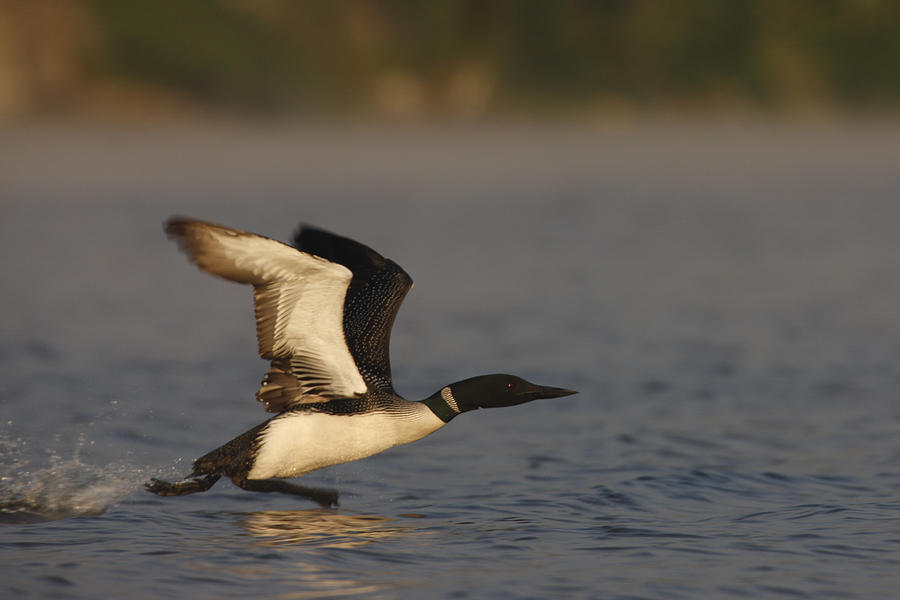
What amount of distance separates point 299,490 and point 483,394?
4.09 feet

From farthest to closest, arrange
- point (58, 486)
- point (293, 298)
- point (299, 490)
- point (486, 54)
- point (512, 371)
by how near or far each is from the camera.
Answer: point (486, 54) < point (512, 371) < point (58, 486) < point (299, 490) < point (293, 298)

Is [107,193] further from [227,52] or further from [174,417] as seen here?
[227,52]

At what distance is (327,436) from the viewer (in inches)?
342

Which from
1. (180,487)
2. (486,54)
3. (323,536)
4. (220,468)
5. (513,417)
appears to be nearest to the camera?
(323,536)

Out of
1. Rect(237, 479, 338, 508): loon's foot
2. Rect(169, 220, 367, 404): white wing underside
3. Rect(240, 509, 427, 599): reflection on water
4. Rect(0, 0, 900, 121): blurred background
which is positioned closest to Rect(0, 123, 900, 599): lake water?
Rect(240, 509, 427, 599): reflection on water

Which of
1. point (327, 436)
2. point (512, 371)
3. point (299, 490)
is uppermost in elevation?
point (512, 371)

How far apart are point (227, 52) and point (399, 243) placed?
364 ft

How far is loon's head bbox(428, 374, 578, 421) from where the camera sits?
8758 millimetres

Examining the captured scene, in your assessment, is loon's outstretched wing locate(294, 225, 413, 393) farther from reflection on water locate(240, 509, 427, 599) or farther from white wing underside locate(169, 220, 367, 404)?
reflection on water locate(240, 509, 427, 599)

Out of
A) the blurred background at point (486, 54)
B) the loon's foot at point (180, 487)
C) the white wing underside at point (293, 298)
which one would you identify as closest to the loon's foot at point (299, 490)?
the loon's foot at point (180, 487)

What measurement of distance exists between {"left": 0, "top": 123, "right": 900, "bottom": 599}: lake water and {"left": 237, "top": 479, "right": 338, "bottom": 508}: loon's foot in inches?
6.5

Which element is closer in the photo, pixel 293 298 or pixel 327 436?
pixel 293 298

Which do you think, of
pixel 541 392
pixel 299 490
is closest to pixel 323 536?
pixel 299 490

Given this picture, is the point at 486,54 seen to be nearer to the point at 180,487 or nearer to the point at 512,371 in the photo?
the point at 512,371
